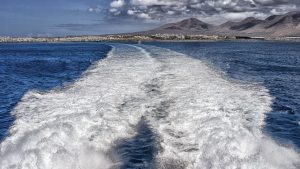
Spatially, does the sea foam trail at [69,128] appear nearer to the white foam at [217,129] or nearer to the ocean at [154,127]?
the ocean at [154,127]

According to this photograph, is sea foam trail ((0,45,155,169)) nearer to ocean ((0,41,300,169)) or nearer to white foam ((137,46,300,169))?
ocean ((0,41,300,169))

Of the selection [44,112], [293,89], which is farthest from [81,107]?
[293,89]

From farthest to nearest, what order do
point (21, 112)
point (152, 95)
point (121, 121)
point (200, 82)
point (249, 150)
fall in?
point (200, 82)
point (152, 95)
point (21, 112)
point (121, 121)
point (249, 150)

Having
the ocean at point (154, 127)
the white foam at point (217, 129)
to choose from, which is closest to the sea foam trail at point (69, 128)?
the ocean at point (154, 127)

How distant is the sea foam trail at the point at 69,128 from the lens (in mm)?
11438

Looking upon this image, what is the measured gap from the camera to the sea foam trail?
11438 millimetres

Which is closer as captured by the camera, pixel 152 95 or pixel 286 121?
pixel 286 121

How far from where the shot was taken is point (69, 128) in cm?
1433

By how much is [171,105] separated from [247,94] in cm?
516

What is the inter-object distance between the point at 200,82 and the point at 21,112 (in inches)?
471

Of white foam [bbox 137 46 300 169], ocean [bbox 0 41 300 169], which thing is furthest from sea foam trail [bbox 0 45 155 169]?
white foam [bbox 137 46 300 169]

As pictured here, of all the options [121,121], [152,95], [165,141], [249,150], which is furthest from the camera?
[152,95]

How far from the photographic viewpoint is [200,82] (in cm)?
2523

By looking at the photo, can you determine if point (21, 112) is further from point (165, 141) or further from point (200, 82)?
point (200, 82)
